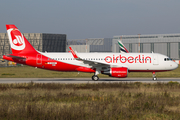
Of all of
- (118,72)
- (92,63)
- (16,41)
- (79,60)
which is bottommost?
(118,72)

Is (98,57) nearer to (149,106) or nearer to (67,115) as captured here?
(149,106)

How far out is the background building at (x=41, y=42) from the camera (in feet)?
376

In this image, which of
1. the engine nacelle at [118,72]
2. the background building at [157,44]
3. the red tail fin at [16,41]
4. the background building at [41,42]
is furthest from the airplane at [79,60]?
the background building at [157,44]

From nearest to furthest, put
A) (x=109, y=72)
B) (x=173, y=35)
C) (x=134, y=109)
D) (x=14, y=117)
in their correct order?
(x=14, y=117), (x=134, y=109), (x=109, y=72), (x=173, y=35)

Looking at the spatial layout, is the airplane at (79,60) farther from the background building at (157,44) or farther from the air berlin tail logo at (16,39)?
the background building at (157,44)

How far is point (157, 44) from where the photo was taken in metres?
131

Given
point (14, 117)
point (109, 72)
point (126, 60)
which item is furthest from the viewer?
point (126, 60)

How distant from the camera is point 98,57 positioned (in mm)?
35250

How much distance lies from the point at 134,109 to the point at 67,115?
12.9 ft

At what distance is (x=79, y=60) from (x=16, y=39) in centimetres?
900

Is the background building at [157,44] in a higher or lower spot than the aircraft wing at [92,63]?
higher

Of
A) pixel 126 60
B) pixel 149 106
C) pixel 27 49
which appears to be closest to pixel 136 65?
pixel 126 60

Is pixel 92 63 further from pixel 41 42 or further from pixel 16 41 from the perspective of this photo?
pixel 41 42

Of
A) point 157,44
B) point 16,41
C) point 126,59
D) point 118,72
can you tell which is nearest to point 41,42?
point 157,44
